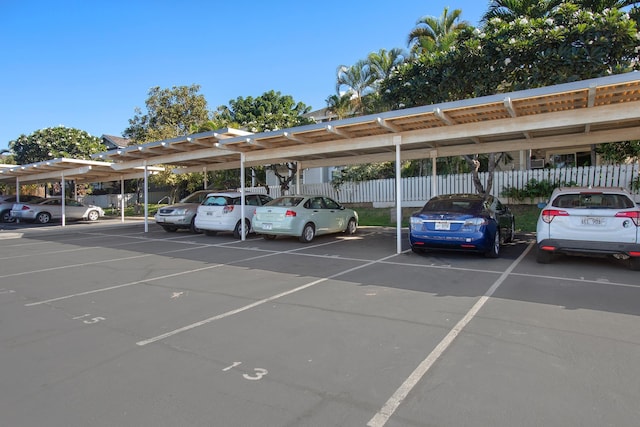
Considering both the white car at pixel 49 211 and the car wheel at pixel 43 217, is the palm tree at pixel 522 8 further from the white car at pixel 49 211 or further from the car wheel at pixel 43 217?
the car wheel at pixel 43 217

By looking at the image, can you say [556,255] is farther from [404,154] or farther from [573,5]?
[573,5]

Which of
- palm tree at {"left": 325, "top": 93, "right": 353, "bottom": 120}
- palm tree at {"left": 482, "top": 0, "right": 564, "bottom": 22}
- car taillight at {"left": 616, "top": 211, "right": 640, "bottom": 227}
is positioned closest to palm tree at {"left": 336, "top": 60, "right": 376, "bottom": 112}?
palm tree at {"left": 325, "top": 93, "right": 353, "bottom": 120}

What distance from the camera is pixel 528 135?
1111cm

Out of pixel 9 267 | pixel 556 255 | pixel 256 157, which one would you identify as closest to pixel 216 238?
pixel 256 157

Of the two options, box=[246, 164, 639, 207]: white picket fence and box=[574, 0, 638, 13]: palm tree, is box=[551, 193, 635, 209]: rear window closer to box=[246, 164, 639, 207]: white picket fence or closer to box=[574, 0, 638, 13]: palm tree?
box=[246, 164, 639, 207]: white picket fence

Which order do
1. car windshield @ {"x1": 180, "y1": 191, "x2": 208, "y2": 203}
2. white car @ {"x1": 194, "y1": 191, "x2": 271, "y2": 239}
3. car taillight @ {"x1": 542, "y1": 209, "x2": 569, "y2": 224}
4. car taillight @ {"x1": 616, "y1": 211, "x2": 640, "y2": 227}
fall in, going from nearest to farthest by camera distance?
car taillight @ {"x1": 616, "y1": 211, "x2": 640, "y2": 227} < car taillight @ {"x1": 542, "y1": 209, "x2": 569, "y2": 224} < white car @ {"x1": 194, "y1": 191, "x2": 271, "y2": 239} < car windshield @ {"x1": 180, "y1": 191, "x2": 208, "y2": 203}

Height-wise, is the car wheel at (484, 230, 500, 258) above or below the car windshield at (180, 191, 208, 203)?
below

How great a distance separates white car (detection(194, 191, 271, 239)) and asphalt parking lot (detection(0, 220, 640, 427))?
5073 millimetres

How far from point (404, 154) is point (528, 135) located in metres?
3.81

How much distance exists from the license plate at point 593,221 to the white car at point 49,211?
947 inches

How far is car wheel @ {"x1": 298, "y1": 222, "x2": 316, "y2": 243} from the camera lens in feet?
38.4

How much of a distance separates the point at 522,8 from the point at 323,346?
14584 millimetres

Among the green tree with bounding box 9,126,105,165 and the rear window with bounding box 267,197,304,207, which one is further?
the green tree with bounding box 9,126,105,165

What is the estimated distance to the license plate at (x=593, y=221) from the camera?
7.30m
